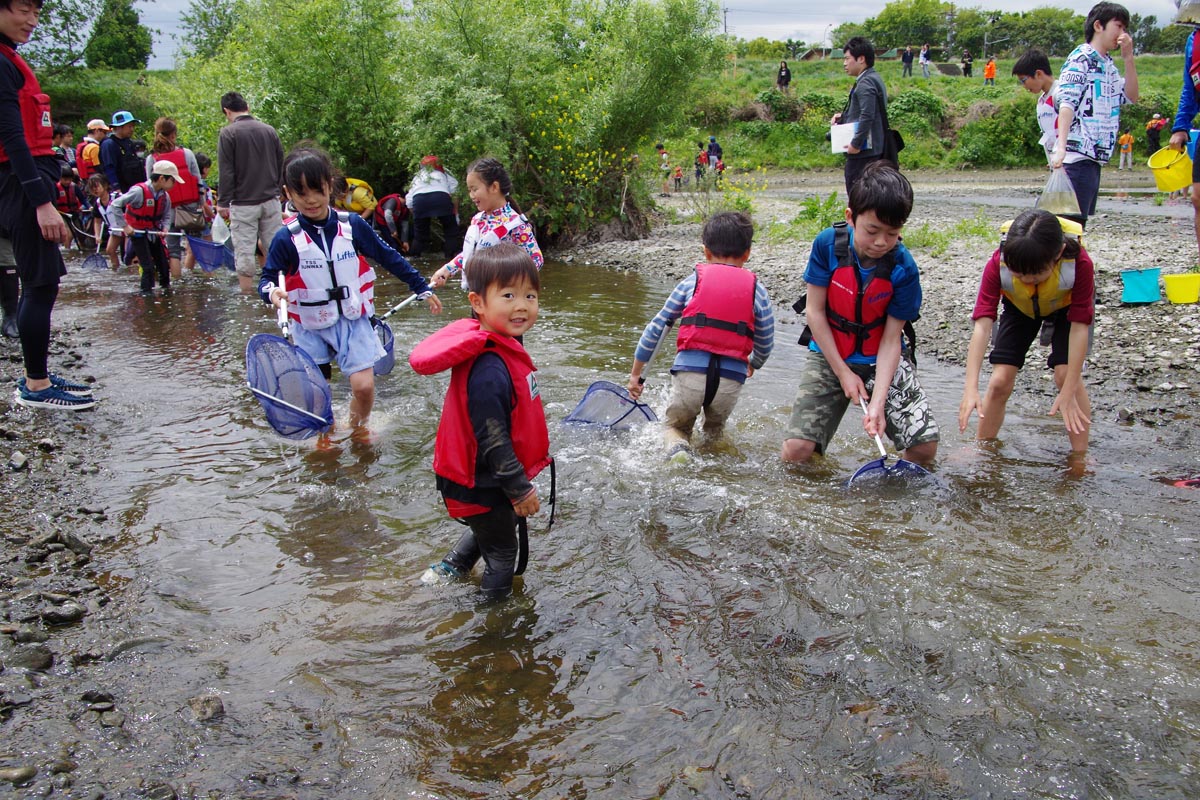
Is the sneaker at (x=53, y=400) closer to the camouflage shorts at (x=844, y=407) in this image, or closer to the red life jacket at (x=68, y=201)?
the camouflage shorts at (x=844, y=407)

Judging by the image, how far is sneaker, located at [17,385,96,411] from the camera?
222 inches

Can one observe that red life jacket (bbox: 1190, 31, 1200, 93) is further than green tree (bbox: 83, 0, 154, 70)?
No

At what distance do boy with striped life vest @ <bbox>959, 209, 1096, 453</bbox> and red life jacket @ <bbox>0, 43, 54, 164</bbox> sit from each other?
18.1 ft

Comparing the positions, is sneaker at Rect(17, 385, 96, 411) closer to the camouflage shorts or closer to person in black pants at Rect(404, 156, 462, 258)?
the camouflage shorts

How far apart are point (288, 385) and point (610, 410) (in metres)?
1.93

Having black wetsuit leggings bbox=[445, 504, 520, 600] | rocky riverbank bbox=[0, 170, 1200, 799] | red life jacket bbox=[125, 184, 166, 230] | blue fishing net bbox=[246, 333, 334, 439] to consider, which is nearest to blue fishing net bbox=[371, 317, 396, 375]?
blue fishing net bbox=[246, 333, 334, 439]

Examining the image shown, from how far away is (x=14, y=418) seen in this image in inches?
214

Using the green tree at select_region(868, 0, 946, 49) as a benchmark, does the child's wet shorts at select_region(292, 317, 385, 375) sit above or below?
below

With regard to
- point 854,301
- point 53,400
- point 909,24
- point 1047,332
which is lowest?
point 53,400

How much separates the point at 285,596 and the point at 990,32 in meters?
97.4

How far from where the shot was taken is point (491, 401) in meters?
3.03

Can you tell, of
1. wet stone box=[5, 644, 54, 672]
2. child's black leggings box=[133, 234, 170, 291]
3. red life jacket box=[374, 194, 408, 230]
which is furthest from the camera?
red life jacket box=[374, 194, 408, 230]

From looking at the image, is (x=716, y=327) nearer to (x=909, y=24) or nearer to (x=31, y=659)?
(x=31, y=659)

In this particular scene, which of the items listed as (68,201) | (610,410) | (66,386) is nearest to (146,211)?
(66,386)
